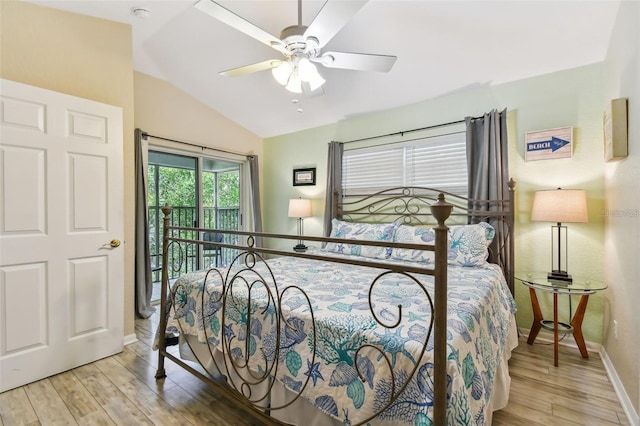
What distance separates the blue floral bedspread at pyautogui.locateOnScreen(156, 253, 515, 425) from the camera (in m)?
1.12

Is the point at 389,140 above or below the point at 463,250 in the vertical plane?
above

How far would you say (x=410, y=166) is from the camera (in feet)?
11.5

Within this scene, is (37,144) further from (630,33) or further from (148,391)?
(630,33)

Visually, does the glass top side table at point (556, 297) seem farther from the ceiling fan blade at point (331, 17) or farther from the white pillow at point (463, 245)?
the ceiling fan blade at point (331, 17)

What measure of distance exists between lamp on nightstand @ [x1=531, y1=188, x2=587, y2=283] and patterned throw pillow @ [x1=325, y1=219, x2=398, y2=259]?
1.24 meters

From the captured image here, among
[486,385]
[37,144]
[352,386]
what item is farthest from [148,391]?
[486,385]

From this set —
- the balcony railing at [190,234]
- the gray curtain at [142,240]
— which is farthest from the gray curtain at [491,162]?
the gray curtain at [142,240]

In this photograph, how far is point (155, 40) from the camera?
3.04 meters

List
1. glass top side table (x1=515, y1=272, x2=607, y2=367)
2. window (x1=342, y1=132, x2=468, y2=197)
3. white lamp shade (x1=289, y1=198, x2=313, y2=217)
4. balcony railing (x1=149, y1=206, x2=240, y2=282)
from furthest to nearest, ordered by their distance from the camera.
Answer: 1. white lamp shade (x1=289, y1=198, x2=313, y2=217)
2. balcony railing (x1=149, y1=206, x2=240, y2=282)
3. window (x1=342, y1=132, x2=468, y2=197)
4. glass top side table (x1=515, y1=272, x2=607, y2=367)

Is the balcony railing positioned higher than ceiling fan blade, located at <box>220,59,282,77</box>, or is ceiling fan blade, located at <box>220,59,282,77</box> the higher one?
ceiling fan blade, located at <box>220,59,282,77</box>

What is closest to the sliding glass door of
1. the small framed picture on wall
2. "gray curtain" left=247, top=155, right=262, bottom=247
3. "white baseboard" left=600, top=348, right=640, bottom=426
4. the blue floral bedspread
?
"gray curtain" left=247, top=155, right=262, bottom=247

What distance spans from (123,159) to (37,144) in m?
0.61

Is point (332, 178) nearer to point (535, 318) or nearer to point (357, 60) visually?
point (357, 60)

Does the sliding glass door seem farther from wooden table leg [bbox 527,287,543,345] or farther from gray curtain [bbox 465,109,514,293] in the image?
wooden table leg [bbox 527,287,543,345]
